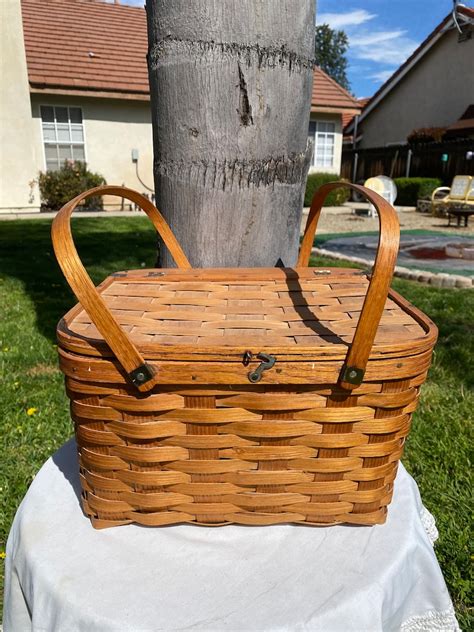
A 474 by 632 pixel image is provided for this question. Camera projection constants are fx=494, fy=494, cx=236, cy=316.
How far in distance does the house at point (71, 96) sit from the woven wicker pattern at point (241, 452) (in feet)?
37.8

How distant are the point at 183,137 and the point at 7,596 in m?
1.20

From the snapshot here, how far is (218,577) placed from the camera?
2.97 ft

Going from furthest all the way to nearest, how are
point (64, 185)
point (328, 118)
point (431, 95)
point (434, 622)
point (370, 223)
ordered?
point (431, 95)
point (328, 118)
point (64, 185)
point (370, 223)
point (434, 622)

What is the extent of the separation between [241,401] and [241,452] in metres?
0.11

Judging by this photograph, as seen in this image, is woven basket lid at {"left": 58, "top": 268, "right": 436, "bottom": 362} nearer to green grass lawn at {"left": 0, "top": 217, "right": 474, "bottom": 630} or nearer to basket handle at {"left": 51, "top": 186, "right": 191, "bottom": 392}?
basket handle at {"left": 51, "top": 186, "right": 191, "bottom": 392}

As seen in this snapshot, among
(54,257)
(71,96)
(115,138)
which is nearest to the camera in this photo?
(54,257)

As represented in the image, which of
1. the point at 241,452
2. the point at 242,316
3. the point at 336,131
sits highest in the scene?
the point at 336,131

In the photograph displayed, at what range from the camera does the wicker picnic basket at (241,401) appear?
0.84 metres

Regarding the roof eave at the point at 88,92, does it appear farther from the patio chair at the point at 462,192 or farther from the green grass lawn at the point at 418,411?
the green grass lawn at the point at 418,411

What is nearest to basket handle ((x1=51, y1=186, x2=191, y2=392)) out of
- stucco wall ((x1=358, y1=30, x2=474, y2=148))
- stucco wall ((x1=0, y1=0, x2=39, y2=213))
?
stucco wall ((x1=0, y1=0, x2=39, y2=213))

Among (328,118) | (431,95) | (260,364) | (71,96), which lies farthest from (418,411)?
(431,95)

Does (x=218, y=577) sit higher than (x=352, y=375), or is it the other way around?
(x=352, y=375)

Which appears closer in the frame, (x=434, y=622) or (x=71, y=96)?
(x=434, y=622)

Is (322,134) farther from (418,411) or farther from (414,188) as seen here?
(418,411)
